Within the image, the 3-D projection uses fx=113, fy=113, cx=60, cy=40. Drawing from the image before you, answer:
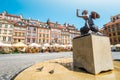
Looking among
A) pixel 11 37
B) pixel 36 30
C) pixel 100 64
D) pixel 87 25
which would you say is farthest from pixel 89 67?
pixel 36 30

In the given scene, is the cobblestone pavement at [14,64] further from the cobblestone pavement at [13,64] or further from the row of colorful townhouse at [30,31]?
the row of colorful townhouse at [30,31]

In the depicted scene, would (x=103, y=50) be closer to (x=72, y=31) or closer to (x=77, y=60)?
(x=77, y=60)

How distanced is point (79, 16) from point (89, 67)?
247cm

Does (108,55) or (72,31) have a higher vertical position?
(72,31)

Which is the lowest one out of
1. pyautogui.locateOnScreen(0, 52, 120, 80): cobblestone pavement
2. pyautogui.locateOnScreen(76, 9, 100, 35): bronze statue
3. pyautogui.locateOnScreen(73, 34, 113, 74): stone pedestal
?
pyautogui.locateOnScreen(0, 52, 120, 80): cobblestone pavement

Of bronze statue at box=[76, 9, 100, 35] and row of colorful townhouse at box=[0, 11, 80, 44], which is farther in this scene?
row of colorful townhouse at box=[0, 11, 80, 44]

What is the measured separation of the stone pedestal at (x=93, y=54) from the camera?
4133mm

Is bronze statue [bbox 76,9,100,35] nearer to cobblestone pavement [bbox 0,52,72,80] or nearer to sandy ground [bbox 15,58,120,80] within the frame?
sandy ground [bbox 15,58,120,80]

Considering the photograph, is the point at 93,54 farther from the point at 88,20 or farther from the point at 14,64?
the point at 14,64

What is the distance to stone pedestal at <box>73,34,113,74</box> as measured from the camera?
4.13 m

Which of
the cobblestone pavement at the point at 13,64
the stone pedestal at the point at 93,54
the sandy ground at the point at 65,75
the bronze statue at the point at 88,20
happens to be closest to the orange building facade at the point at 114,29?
the cobblestone pavement at the point at 13,64

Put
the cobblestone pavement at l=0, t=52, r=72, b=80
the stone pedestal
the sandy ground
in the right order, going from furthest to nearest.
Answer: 1. the cobblestone pavement at l=0, t=52, r=72, b=80
2. the stone pedestal
3. the sandy ground

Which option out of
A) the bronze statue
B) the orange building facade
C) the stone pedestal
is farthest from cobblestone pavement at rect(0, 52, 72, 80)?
the orange building facade

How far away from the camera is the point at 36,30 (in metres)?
52.8
